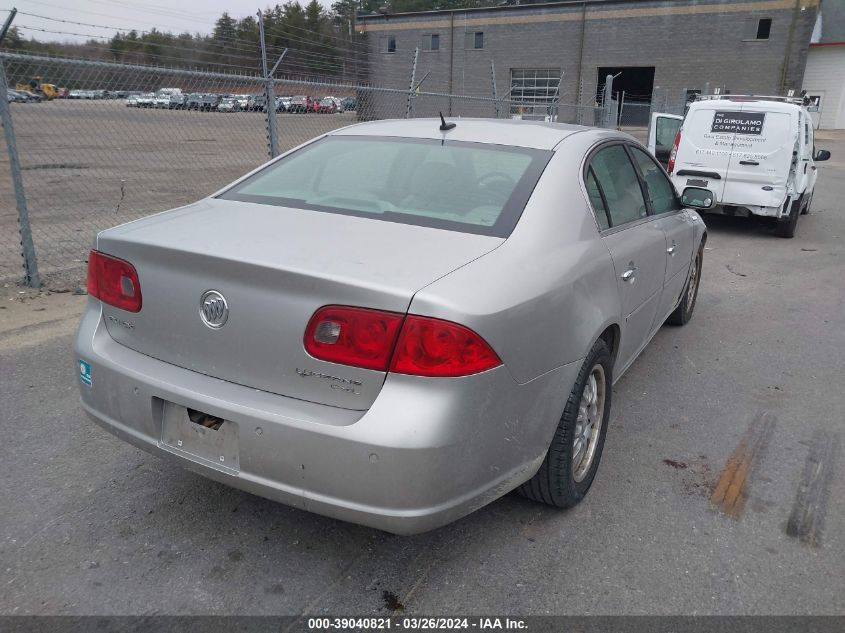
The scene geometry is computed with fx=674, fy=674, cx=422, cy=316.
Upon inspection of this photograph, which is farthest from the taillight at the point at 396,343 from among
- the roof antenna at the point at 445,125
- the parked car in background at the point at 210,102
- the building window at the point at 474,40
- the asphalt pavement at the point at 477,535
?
the building window at the point at 474,40

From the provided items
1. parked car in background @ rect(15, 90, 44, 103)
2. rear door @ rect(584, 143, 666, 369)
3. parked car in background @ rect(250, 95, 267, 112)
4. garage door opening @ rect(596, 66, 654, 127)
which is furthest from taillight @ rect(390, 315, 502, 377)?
garage door opening @ rect(596, 66, 654, 127)

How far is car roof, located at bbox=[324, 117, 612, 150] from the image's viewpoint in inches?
127

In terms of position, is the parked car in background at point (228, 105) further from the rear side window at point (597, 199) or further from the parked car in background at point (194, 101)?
the rear side window at point (597, 199)

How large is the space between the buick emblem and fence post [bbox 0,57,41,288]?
3.96 metres

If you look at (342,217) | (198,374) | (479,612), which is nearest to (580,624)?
(479,612)

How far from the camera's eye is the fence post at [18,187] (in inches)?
202

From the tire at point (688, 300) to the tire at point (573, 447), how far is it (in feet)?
8.08

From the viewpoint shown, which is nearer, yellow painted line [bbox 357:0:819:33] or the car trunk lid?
the car trunk lid

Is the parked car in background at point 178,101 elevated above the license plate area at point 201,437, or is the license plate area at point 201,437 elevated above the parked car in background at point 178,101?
the parked car in background at point 178,101

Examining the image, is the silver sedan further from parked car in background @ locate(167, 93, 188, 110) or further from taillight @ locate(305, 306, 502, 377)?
parked car in background @ locate(167, 93, 188, 110)

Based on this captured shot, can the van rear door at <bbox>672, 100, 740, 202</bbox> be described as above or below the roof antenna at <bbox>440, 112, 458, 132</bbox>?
below

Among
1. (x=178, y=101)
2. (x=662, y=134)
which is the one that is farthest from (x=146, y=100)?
(x=662, y=134)

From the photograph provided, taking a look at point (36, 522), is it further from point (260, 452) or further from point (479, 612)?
point (479, 612)

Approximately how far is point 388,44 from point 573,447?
53367mm
